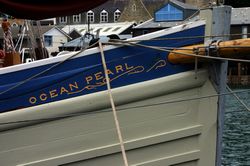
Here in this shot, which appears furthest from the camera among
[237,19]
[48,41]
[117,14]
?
[117,14]

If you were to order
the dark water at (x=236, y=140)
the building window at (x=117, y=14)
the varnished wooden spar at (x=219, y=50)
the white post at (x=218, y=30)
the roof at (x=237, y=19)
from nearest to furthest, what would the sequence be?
the varnished wooden spar at (x=219, y=50) < the white post at (x=218, y=30) < the dark water at (x=236, y=140) < the roof at (x=237, y=19) < the building window at (x=117, y=14)

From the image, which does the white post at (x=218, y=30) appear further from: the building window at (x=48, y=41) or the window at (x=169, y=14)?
the building window at (x=48, y=41)

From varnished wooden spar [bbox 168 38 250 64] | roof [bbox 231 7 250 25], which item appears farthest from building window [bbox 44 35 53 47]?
varnished wooden spar [bbox 168 38 250 64]

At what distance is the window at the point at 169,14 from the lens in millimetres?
51406

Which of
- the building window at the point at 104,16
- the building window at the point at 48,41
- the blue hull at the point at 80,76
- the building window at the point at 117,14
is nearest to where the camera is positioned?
the blue hull at the point at 80,76

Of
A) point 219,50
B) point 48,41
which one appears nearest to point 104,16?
point 48,41

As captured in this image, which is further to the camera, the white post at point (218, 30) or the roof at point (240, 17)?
the roof at point (240, 17)

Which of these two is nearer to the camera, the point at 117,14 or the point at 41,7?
the point at 41,7

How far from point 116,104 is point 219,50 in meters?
1.12

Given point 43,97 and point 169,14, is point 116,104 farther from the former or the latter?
point 169,14

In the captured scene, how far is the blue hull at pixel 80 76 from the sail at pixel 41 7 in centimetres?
56

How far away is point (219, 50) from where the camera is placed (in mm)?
5012

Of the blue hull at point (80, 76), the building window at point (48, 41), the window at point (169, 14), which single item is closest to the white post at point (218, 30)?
the blue hull at point (80, 76)

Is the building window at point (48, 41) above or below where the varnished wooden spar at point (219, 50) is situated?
below
